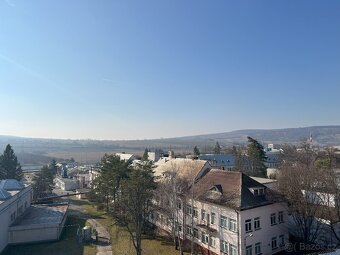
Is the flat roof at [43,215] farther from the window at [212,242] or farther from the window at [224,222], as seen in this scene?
the window at [224,222]

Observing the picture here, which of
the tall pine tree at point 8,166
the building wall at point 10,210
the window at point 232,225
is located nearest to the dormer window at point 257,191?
the window at point 232,225

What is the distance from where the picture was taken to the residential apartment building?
2903cm

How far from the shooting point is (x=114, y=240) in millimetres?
38344

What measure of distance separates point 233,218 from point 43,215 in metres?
30.2

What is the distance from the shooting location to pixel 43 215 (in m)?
44.5

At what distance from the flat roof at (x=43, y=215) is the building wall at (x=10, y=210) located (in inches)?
40.9

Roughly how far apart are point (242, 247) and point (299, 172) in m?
10.6

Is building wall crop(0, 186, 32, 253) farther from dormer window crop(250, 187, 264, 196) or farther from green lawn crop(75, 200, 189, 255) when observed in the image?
dormer window crop(250, 187, 264, 196)

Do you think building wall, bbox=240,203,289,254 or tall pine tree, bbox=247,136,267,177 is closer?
building wall, bbox=240,203,289,254

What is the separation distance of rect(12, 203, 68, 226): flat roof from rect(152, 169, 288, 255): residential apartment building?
1948 cm

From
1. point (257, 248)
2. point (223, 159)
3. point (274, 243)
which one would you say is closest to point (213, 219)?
point (257, 248)

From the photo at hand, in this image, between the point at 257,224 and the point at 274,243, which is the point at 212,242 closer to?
the point at 257,224

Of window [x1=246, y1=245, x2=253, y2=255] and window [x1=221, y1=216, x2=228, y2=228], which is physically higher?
window [x1=221, y1=216, x2=228, y2=228]

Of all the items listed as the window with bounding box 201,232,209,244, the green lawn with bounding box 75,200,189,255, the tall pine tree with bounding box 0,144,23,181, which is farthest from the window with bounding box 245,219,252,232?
the tall pine tree with bounding box 0,144,23,181
